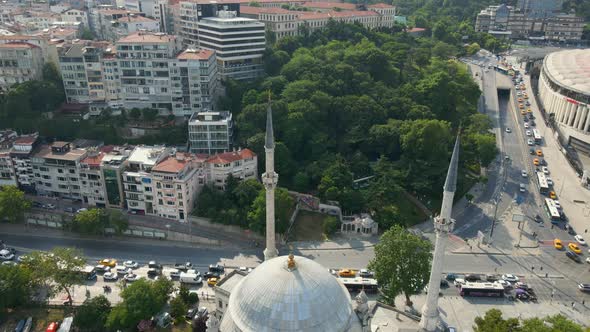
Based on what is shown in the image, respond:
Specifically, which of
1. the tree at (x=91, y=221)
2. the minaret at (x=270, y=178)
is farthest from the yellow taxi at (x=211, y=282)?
the tree at (x=91, y=221)

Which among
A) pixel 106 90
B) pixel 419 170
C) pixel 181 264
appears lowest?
pixel 181 264

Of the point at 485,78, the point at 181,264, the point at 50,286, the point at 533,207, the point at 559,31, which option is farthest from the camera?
the point at 559,31

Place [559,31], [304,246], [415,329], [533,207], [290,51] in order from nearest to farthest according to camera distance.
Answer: [415,329] < [304,246] < [533,207] < [290,51] < [559,31]

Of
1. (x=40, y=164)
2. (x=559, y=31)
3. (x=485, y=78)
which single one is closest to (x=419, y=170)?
(x=40, y=164)

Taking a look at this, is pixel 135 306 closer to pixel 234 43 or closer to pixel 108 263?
pixel 108 263

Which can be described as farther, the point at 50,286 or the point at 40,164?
the point at 40,164

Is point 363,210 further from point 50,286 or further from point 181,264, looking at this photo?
point 50,286

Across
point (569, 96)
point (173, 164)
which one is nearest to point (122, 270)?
point (173, 164)
